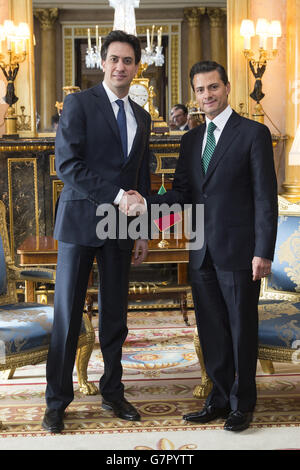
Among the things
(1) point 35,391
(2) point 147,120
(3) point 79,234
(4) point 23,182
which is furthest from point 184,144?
(4) point 23,182

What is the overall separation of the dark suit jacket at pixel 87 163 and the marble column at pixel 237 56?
12.1 feet

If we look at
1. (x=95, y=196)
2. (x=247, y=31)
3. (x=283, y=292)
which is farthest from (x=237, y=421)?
(x=247, y=31)

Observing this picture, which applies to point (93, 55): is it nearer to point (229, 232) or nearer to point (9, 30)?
point (9, 30)

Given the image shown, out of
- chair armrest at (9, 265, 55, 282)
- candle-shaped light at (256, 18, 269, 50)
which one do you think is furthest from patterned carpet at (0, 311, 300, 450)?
candle-shaped light at (256, 18, 269, 50)

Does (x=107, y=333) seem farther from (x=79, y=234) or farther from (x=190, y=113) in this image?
(x=190, y=113)

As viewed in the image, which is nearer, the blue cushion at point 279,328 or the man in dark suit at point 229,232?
the man in dark suit at point 229,232

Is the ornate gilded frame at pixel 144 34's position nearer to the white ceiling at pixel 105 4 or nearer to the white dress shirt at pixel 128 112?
the white ceiling at pixel 105 4

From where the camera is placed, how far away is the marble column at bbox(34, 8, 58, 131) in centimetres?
610

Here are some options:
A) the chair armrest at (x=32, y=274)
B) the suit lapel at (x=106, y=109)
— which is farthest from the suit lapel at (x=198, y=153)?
the chair armrest at (x=32, y=274)

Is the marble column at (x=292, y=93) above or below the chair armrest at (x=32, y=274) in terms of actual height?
above

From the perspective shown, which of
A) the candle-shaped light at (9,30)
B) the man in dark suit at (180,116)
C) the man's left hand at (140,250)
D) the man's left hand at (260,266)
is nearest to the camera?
the man's left hand at (260,266)

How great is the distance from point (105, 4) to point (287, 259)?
377 centimetres

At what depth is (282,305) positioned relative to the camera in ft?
10.8

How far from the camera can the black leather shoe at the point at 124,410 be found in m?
2.96
